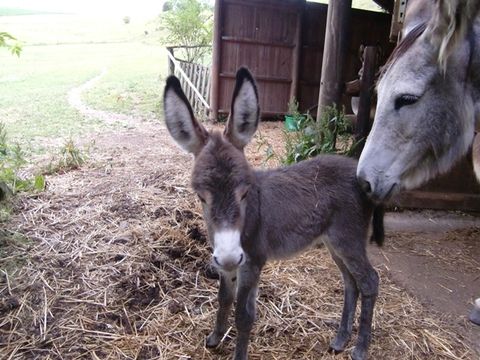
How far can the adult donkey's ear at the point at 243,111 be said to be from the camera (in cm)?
227

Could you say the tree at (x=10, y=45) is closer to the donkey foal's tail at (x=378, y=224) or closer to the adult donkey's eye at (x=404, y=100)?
the adult donkey's eye at (x=404, y=100)

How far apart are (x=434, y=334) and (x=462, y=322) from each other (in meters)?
0.34

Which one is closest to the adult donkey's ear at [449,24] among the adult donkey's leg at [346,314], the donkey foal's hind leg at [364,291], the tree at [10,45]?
the donkey foal's hind leg at [364,291]

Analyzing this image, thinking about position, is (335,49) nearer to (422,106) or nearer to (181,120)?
(422,106)

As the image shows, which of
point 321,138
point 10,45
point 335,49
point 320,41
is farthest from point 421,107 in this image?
point 320,41

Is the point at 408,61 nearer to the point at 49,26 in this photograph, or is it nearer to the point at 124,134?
the point at 124,134

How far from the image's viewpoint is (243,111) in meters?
2.37

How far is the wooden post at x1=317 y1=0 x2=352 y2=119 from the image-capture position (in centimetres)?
507

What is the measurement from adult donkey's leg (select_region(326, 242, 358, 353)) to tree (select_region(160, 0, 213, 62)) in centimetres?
1280

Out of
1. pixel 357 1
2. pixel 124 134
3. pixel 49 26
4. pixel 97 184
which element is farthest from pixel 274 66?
pixel 49 26

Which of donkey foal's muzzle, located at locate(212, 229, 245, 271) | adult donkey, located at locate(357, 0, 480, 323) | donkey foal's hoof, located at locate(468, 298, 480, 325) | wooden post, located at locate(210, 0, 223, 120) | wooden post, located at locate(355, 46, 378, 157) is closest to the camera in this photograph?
donkey foal's muzzle, located at locate(212, 229, 245, 271)

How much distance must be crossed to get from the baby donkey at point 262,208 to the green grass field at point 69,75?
360 centimetres

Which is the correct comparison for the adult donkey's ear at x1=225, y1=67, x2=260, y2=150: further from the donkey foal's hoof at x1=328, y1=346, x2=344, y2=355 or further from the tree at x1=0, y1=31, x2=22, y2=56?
the tree at x1=0, y1=31, x2=22, y2=56

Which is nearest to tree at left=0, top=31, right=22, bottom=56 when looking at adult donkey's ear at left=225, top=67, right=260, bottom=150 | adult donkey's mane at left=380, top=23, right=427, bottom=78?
adult donkey's ear at left=225, top=67, right=260, bottom=150
